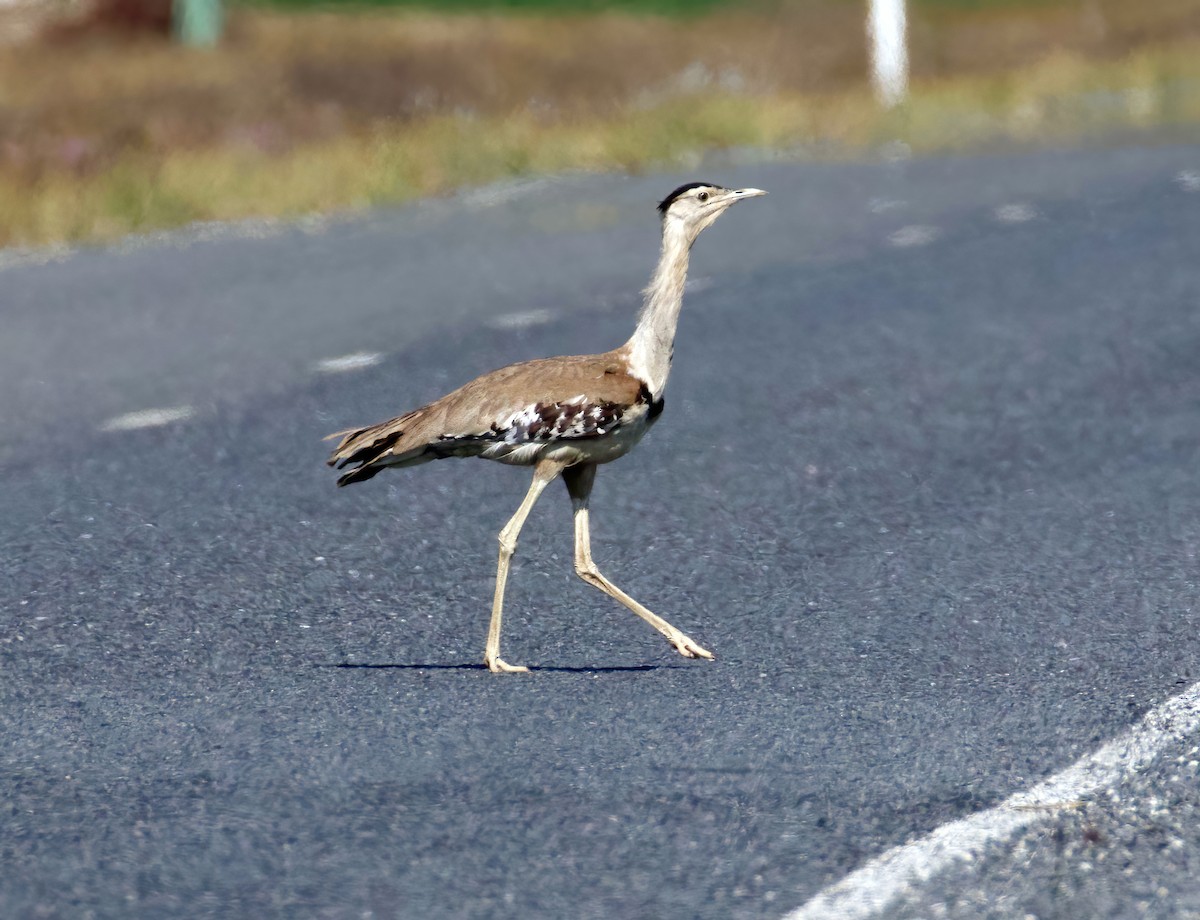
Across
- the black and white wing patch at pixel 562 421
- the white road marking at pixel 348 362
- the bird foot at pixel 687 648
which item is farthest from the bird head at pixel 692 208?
the white road marking at pixel 348 362

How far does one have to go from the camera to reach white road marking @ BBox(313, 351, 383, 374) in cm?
1117

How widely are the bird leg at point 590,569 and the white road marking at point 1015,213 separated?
9447 mm

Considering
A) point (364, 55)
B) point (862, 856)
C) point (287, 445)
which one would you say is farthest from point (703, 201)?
point (364, 55)

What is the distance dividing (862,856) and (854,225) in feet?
36.9


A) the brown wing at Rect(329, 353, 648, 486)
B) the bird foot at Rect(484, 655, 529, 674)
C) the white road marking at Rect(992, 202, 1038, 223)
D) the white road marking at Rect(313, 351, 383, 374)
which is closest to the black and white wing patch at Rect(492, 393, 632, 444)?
the brown wing at Rect(329, 353, 648, 486)

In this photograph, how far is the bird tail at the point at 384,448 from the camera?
247 inches

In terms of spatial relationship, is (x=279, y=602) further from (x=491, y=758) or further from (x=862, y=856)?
(x=862, y=856)

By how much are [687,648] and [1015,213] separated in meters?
10.1

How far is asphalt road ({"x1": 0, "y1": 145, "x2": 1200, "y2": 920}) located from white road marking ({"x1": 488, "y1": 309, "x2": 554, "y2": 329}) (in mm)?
34

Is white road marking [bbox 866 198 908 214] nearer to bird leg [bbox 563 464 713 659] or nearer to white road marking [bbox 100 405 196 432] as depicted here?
white road marking [bbox 100 405 196 432]

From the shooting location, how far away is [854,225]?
1562 centimetres

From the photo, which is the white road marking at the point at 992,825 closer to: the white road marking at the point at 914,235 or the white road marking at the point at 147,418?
the white road marking at the point at 147,418

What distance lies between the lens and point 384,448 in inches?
249

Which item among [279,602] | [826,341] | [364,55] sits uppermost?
[279,602]
